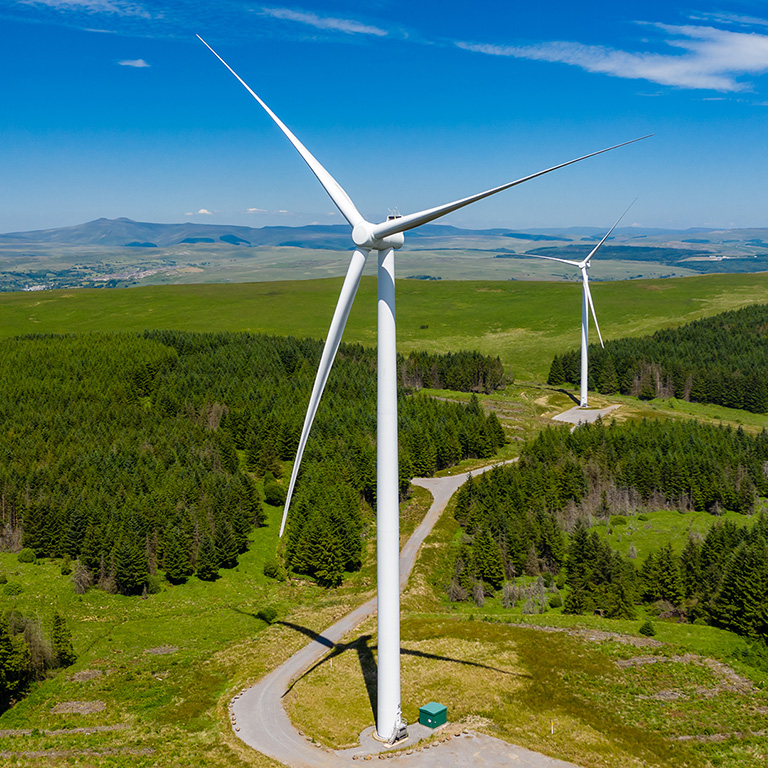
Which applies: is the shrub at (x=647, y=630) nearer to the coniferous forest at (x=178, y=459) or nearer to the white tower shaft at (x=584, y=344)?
the coniferous forest at (x=178, y=459)

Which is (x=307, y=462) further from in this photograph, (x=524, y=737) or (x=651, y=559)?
(x=524, y=737)

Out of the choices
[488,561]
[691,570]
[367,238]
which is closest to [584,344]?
[691,570]

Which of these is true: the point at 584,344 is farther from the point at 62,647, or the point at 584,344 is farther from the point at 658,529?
the point at 62,647

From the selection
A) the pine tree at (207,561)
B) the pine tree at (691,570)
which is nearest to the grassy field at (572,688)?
the pine tree at (691,570)

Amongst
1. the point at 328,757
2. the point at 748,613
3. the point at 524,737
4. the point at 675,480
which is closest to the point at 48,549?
the point at 328,757

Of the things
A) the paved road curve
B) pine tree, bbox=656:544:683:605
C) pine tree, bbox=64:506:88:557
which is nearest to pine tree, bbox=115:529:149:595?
pine tree, bbox=64:506:88:557

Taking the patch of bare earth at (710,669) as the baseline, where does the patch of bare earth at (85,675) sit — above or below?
below
